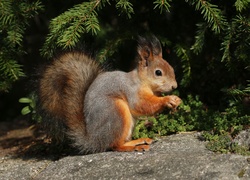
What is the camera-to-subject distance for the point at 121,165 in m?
3.27

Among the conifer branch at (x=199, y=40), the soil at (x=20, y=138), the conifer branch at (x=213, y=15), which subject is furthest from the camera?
the soil at (x=20, y=138)

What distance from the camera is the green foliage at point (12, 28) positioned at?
3814 millimetres

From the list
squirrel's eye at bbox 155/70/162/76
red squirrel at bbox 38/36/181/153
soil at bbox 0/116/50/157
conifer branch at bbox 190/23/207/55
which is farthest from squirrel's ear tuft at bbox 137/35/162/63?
soil at bbox 0/116/50/157

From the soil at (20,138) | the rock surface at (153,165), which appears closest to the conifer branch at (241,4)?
the rock surface at (153,165)

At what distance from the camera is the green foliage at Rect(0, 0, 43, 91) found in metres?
3.81

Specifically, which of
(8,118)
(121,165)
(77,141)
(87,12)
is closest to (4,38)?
(87,12)

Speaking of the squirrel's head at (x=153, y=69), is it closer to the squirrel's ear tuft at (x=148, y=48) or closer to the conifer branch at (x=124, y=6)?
the squirrel's ear tuft at (x=148, y=48)

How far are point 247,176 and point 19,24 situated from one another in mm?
2031

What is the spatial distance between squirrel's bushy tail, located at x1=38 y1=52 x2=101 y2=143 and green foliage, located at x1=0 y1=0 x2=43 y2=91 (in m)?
0.33

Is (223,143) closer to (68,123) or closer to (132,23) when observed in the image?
(68,123)

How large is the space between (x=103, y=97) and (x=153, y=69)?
417mm

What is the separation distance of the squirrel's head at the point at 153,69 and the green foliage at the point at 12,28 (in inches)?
34.5

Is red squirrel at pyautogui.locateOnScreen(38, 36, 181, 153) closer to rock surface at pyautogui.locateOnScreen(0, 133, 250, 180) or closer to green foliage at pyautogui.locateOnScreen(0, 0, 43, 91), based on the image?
rock surface at pyautogui.locateOnScreen(0, 133, 250, 180)

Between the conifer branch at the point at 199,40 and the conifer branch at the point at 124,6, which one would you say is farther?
the conifer branch at the point at 199,40
